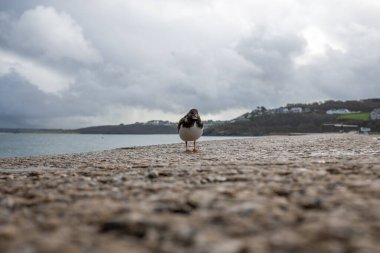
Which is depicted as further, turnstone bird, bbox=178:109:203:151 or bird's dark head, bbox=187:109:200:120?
bird's dark head, bbox=187:109:200:120

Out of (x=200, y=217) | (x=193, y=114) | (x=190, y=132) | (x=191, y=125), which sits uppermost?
(x=193, y=114)

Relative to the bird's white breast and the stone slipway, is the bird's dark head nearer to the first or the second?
the bird's white breast

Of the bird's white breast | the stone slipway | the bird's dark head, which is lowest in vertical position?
the stone slipway

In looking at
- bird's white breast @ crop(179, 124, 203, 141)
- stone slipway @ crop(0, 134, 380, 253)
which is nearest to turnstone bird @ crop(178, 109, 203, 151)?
bird's white breast @ crop(179, 124, 203, 141)

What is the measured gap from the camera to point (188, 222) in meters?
3.76

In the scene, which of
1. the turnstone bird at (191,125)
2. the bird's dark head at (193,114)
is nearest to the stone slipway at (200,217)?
the turnstone bird at (191,125)

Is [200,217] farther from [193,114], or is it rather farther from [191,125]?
[193,114]

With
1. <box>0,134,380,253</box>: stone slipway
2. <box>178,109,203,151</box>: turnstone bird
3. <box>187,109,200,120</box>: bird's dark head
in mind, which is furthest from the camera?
<box>187,109,200,120</box>: bird's dark head

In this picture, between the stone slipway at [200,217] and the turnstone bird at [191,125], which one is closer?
the stone slipway at [200,217]

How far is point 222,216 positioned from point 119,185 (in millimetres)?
2884

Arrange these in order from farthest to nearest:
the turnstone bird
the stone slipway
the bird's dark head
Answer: the bird's dark head → the turnstone bird → the stone slipway

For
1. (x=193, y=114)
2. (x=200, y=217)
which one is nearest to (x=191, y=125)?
(x=193, y=114)

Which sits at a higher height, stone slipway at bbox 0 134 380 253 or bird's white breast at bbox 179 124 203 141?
bird's white breast at bbox 179 124 203 141

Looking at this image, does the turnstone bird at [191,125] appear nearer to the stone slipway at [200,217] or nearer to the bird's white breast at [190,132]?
the bird's white breast at [190,132]
